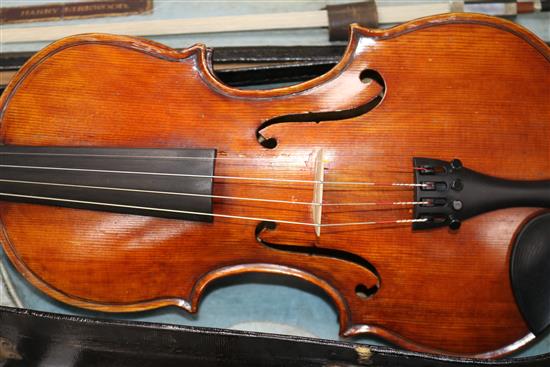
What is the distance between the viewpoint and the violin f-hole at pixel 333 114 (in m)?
1.44

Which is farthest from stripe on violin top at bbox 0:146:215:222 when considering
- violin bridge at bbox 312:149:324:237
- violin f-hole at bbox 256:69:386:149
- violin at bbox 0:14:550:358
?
violin bridge at bbox 312:149:324:237

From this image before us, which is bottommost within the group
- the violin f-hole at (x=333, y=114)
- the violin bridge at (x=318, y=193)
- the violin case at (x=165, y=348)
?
the violin case at (x=165, y=348)

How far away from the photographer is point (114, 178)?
1471mm

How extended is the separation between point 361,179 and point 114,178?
0.74 meters

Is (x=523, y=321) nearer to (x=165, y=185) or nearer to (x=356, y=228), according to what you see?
(x=356, y=228)

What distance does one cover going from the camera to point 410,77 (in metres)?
1.43

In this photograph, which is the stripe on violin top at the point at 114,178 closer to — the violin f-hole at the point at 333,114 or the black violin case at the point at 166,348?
the violin f-hole at the point at 333,114

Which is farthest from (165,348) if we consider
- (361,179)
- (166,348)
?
(361,179)

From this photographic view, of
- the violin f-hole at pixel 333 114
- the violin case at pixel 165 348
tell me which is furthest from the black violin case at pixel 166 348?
the violin f-hole at pixel 333 114

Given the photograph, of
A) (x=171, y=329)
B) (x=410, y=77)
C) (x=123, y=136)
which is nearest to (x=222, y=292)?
(x=171, y=329)

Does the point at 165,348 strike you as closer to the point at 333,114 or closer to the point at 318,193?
the point at 318,193

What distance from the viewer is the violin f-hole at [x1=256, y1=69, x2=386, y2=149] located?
1.44m

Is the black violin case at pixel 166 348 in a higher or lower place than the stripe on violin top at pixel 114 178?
lower

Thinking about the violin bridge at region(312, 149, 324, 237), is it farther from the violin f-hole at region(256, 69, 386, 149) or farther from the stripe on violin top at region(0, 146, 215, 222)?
the stripe on violin top at region(0, 146, 215, 222)
